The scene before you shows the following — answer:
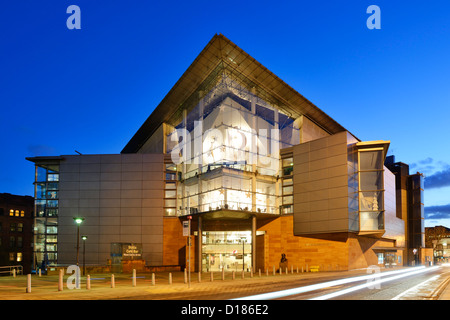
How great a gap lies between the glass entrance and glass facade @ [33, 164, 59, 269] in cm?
2110

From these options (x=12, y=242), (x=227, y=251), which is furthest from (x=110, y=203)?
(x=12, y=242)

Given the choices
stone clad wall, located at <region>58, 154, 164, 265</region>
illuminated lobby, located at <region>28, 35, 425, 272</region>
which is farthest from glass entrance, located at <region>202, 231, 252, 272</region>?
stone clad wall, located at <region>58, 154, 164, 265</region>

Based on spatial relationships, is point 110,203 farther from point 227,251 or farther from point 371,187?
point 371,187

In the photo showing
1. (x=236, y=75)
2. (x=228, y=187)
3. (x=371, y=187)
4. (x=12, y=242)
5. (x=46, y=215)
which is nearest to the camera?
(x=371, y=187)

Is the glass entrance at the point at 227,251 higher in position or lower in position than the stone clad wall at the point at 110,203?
lower

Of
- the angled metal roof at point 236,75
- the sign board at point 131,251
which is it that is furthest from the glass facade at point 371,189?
the sign board at point 131,251

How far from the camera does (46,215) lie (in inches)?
2237

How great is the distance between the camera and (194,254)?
173 ft

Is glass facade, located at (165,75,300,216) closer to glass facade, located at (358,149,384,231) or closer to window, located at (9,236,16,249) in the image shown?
glass facade, located at (358,149,384,231)

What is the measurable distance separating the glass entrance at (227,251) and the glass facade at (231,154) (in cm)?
519

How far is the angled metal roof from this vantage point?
47.0 m

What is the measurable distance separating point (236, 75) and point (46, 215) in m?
32.9

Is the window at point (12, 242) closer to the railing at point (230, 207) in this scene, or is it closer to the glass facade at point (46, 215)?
the glass facade at point (46, 215)

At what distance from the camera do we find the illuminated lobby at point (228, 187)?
46.9m
